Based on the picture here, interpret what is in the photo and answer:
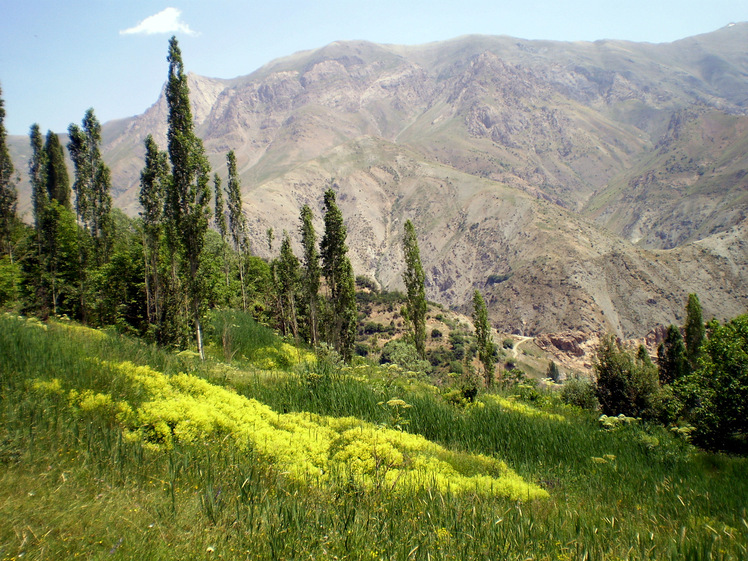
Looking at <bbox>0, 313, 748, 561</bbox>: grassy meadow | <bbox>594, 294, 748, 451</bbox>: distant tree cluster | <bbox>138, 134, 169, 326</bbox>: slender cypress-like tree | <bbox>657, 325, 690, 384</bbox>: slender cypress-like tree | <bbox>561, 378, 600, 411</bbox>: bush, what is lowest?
<bbox>657, 325, 690, 384</bbox>: slender cypress-like tree

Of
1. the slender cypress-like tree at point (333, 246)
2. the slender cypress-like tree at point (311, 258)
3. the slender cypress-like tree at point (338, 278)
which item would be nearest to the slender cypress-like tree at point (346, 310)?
the slender cypress-like tree at point (338, 278)

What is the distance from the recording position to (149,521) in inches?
114

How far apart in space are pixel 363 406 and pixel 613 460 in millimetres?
4200

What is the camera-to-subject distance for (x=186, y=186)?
17203mm

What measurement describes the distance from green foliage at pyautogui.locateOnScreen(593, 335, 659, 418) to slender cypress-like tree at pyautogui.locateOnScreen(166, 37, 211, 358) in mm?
16619

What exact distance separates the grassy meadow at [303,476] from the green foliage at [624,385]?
387 inches

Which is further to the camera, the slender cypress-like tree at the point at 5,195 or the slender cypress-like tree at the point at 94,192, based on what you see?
the slender cypress-like tree at the point at 5,195

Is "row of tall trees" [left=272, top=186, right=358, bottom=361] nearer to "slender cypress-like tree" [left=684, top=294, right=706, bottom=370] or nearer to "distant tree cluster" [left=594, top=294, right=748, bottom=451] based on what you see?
"distant tree cluster" [left=594, top=294, right=748, bottom=451]

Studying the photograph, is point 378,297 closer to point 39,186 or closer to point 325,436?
point 39,186

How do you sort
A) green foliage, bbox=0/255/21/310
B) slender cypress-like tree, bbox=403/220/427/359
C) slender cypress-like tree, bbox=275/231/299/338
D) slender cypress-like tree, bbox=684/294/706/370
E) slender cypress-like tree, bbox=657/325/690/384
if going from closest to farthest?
green foliage, bbox=0/255/21/310, slender cypress-like tree, bbox=275/231/299/338, slender cypress-like tree, bbox=403/220/427/359, slender cypress-like tree, bbox=657/325/690/384, slender cypress-like tree, bbox=684/294/706/370

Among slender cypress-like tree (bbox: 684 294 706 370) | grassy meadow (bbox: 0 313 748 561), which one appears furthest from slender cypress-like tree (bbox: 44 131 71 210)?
slender cypress-like tree (bbox: 684 294 706 370)

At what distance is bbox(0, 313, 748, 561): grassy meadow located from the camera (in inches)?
112

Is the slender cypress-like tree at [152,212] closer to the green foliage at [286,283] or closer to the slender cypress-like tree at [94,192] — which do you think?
the slender cypress-like tree at [94,192]

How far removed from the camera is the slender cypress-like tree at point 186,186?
1711 centimetres
